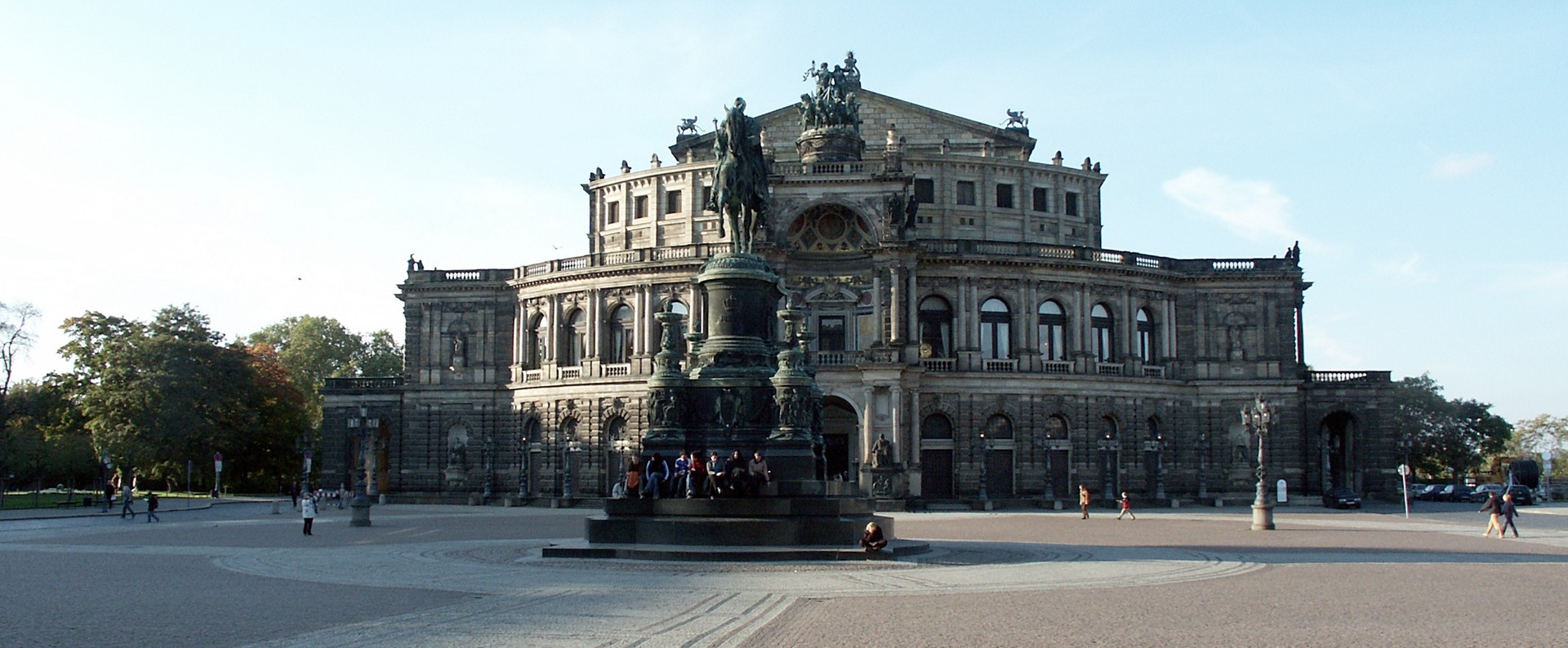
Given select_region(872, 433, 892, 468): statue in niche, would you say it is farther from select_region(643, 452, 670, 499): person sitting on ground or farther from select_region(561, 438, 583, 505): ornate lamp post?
select_region(643, 452, 670, 499): person sitting on ground

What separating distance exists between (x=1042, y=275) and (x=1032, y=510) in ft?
42.4

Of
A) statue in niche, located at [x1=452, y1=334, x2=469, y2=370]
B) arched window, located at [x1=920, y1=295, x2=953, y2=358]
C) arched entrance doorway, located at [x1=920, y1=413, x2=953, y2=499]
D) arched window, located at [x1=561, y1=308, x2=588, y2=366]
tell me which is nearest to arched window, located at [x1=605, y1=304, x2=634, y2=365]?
arched window, located at [x1=561, y1=308, x2=588, y2=366]

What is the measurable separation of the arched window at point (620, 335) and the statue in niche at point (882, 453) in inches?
594

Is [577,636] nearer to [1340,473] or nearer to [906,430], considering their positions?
[906,430]

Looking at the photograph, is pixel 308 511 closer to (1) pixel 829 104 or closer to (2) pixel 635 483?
(2) pixel 635 483

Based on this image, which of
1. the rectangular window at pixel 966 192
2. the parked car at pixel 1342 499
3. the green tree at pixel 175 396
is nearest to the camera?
the parked car at pixel 1342 499

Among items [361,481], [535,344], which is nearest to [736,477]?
[361,481]

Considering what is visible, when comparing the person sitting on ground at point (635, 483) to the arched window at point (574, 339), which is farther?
the arched window at point (574, 339)

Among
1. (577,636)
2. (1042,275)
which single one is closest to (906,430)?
(1042,275)

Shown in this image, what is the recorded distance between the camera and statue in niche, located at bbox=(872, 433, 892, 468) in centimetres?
6322

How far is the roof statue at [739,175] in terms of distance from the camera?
1208 inches

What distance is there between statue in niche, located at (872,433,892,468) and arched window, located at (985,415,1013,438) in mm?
6884

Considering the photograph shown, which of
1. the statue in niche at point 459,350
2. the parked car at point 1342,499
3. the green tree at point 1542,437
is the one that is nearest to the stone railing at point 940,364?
the parked car at point 1342,499

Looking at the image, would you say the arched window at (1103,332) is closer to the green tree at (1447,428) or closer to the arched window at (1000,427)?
the arched window at (1000,427)
